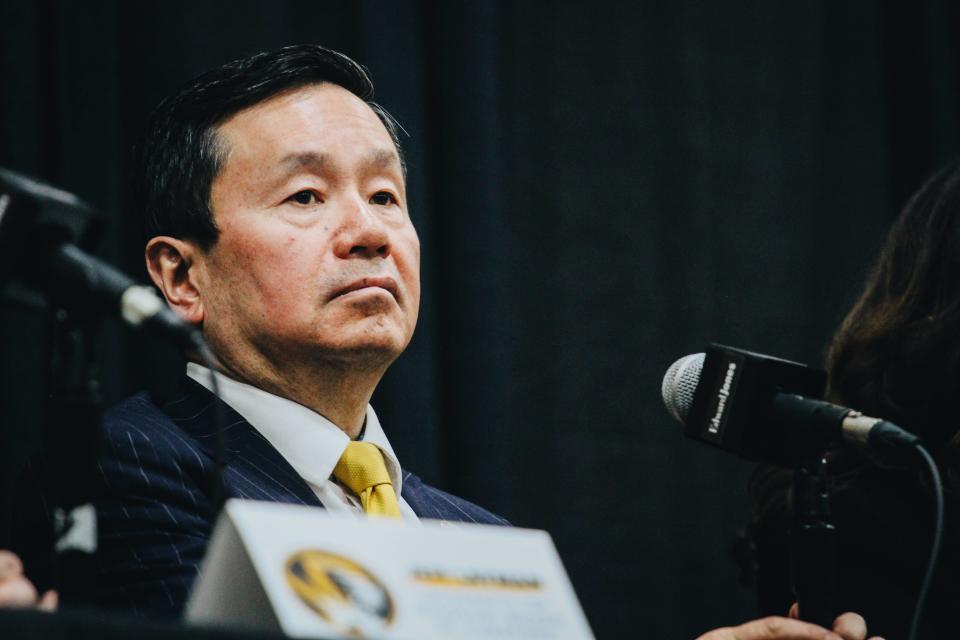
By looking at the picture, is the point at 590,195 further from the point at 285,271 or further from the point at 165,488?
the point at 165,488

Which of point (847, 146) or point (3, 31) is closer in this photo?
point (3, 31)

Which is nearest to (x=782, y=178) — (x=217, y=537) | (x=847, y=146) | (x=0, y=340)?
(x=847, y=146)

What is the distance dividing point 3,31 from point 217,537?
1.58 meters

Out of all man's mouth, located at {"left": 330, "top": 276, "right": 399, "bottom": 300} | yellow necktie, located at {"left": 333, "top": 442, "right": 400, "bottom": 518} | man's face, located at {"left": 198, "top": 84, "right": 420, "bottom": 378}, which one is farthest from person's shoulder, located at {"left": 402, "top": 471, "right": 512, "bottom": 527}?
man's mouth, located at {"left": 330, "top": 276, "right": 399, "bottom": 300}

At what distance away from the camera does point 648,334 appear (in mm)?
3084

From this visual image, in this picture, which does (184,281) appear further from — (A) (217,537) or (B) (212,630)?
(B) (212,630)

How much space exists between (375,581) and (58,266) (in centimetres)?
44

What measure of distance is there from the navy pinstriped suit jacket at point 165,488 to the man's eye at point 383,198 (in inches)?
16.6

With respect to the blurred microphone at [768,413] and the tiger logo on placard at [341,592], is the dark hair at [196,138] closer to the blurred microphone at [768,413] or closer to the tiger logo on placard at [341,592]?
the blurred microphone at [768,413]

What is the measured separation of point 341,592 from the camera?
106 cm

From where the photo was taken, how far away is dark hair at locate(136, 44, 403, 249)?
2072 millimetres

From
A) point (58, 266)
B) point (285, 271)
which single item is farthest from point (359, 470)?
point (58, 266)

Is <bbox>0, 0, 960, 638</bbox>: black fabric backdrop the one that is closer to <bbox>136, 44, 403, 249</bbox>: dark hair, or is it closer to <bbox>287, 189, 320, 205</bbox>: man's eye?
<bbox>136, 44, 403, 249</bbox>: dark hair

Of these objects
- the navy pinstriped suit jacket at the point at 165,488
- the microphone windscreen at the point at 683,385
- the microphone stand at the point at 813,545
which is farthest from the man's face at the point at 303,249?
the microphone stand at the point at 813,545
